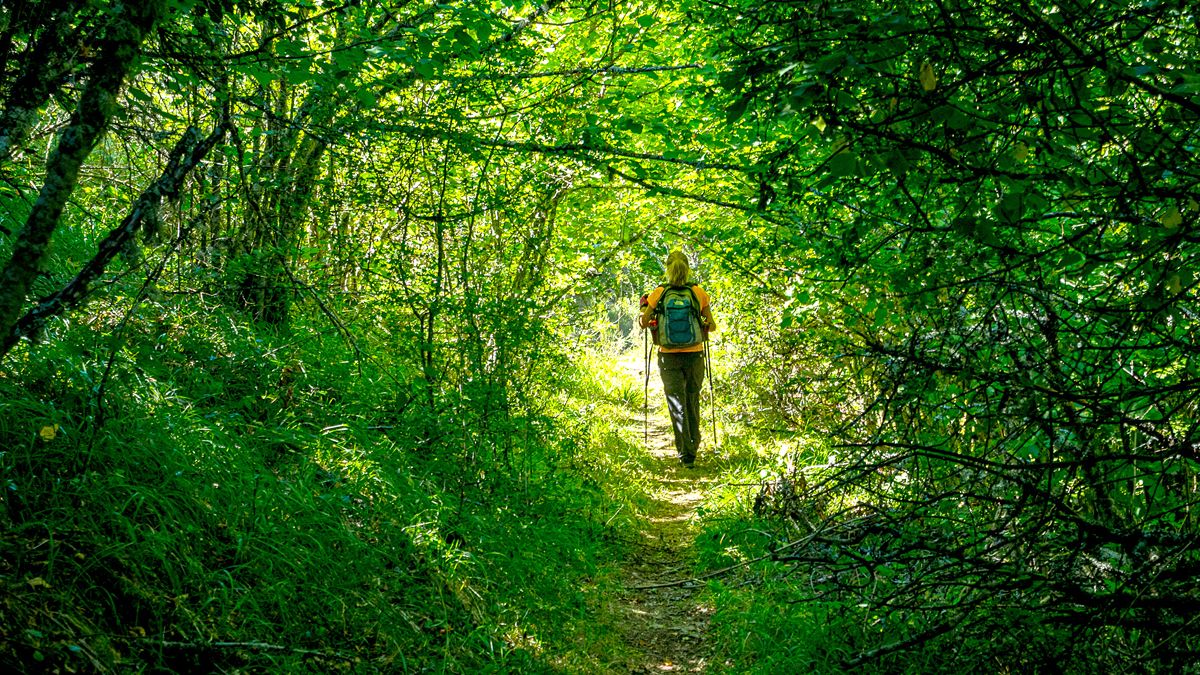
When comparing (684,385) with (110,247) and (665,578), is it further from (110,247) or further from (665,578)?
(110,247)

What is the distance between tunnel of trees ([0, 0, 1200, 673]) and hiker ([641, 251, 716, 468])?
1473 mm

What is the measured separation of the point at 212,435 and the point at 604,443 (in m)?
5.64

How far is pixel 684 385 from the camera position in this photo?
9086mm

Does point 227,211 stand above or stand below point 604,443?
above

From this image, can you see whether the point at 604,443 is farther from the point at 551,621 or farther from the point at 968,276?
the point at 968,276

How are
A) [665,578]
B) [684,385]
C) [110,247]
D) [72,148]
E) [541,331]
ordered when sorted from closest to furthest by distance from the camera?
[72,148] → [110,247] → [541,331] → [665,578] → [684,385]

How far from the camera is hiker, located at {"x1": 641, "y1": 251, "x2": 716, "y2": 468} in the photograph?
8914mm

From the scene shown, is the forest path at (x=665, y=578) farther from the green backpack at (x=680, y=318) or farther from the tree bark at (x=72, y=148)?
the tree bark at (x=72, y=148)

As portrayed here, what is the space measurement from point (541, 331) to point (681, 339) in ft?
11.2

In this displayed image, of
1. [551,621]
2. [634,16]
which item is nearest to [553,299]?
[634,16]

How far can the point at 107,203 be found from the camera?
A: 5574 millimetres

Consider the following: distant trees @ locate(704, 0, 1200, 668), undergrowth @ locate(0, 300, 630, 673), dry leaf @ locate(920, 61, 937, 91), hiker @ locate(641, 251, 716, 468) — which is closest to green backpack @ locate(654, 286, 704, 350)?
hiker @ locate(641, 251, 716, 468)

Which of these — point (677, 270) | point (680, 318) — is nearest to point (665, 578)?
point (680, 318)

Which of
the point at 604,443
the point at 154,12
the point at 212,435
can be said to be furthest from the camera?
the point at 604,443
